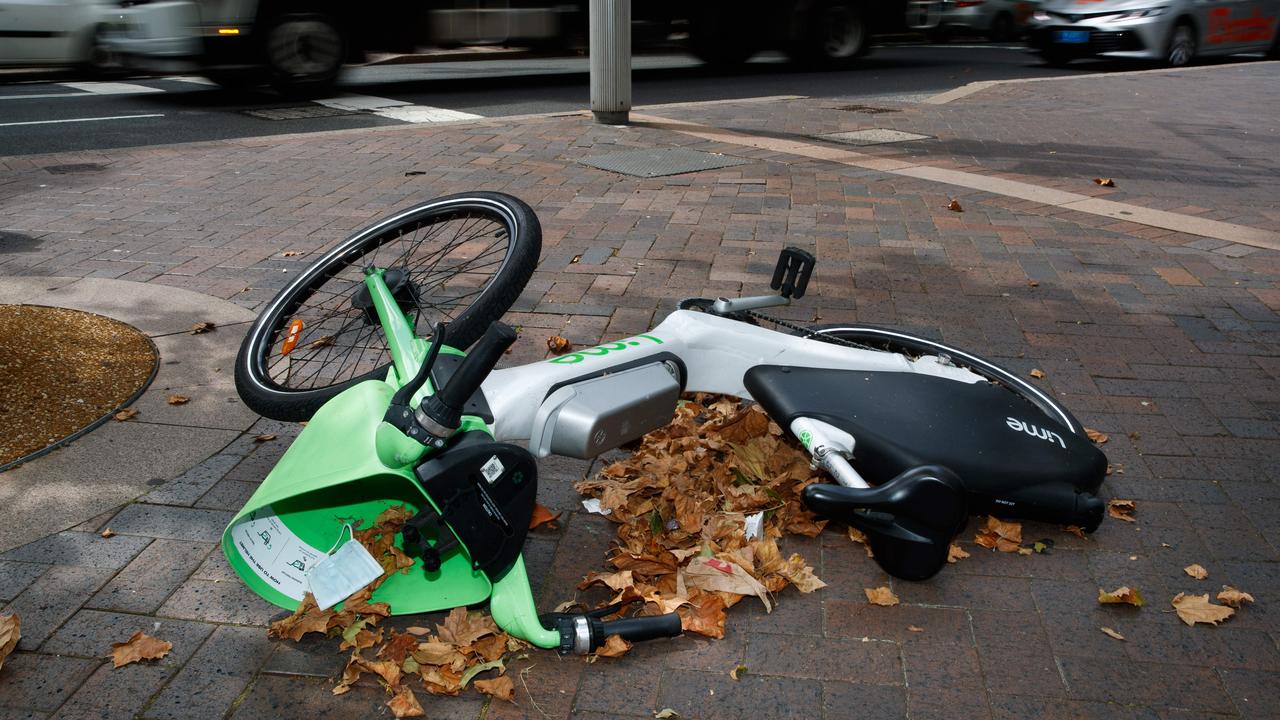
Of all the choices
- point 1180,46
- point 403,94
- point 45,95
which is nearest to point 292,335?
point 403,94

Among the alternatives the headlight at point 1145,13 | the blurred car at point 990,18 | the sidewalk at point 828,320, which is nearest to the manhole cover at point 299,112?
the sidewalk at point 828,320

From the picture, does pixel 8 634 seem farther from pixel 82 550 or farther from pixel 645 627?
pixel 645 627

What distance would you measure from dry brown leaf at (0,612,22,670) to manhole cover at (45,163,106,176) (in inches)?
235

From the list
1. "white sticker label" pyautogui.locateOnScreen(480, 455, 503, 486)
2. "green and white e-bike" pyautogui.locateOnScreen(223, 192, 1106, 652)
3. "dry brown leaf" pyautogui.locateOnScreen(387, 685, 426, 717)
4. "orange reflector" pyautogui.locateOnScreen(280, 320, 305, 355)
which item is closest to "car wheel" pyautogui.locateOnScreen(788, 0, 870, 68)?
"green and white e-bike" pyautogui.locateOnScreen(223, 192, 1106, 652)

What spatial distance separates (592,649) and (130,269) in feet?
13.0

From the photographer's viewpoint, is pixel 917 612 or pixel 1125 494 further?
pixel 1125 494

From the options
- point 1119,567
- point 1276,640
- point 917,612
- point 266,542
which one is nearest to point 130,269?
point 266,542

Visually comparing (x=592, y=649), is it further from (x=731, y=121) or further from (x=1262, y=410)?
(x=731, y=121)

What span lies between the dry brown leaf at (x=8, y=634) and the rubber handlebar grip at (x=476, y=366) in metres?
1.21

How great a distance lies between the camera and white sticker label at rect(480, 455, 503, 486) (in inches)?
93.0

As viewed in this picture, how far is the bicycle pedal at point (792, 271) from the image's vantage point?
3486 millimetres

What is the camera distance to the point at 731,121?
10195 millimetres

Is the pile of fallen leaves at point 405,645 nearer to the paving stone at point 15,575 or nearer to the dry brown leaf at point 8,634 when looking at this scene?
the dry brown leaf at point 8,634

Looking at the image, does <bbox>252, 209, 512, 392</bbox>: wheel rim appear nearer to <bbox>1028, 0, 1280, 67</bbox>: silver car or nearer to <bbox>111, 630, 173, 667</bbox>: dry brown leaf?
<bbox>111, 630, 173, 667</bbox>: dry brown leaf
